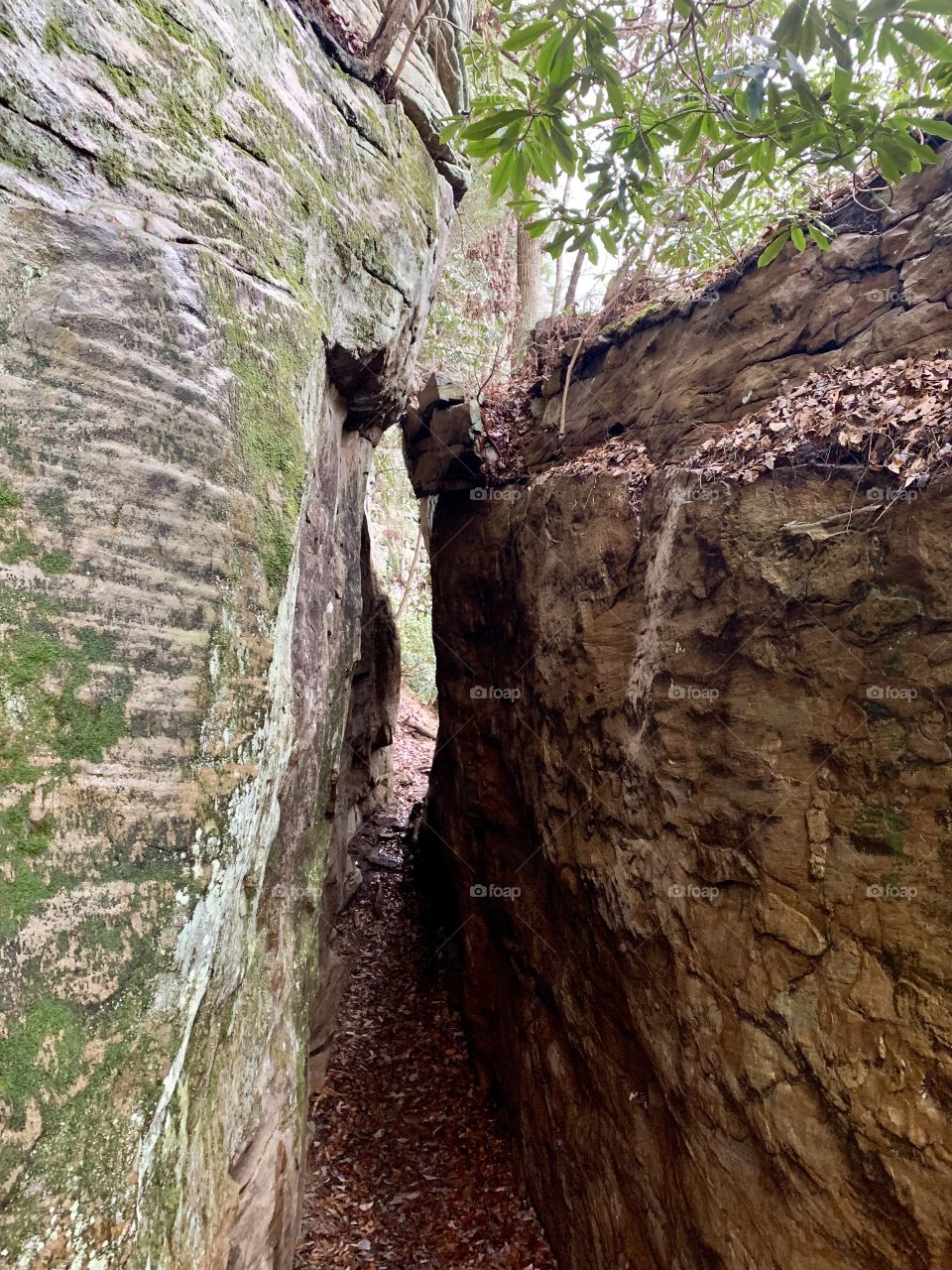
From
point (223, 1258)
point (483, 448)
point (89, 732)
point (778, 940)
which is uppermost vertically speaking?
point (483, 448)

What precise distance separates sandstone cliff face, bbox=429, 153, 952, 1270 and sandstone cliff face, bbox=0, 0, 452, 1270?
2.43 meters

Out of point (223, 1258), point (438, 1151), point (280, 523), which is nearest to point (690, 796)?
point (280, 523)

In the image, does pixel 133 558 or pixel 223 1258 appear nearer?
pixel 133 558

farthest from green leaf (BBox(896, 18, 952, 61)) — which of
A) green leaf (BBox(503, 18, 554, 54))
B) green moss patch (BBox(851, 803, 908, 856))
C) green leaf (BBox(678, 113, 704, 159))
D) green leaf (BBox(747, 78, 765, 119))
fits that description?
green moss patch (BBox(851, 803, 908, 856))

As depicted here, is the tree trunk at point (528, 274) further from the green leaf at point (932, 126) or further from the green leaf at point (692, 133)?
the green leaf at point (932, 126)

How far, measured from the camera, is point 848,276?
4578mm

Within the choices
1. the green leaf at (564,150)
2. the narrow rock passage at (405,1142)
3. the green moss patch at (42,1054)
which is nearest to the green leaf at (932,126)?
the green leaf at (564,150)

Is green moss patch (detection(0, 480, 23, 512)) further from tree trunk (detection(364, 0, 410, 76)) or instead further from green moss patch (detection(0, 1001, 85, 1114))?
tree trunk (detection(364, 0, 410, 76))

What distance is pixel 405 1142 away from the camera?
5953 mm

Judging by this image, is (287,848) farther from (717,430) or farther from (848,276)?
(848,276)

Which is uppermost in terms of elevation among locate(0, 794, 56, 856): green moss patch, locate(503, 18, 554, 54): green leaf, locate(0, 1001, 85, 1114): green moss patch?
locate(503, 18, 554, 54): green leaf

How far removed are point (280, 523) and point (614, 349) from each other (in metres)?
4.70

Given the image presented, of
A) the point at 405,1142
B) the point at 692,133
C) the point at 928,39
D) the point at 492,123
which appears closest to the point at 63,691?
the point at 492,123

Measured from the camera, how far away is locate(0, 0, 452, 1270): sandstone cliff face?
205cm
